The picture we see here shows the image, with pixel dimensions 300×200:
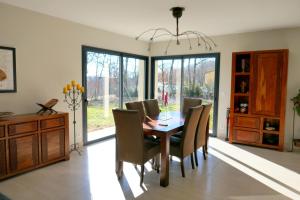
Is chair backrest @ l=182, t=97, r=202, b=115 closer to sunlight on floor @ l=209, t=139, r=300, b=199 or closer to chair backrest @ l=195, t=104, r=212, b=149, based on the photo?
chair backrest @ l=195, t=104, r=212, b=149

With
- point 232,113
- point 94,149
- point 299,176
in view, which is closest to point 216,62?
point 232,113

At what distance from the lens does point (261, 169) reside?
3582 mm

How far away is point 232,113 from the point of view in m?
4.97

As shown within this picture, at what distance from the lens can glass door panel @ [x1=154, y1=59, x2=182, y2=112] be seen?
616 cm

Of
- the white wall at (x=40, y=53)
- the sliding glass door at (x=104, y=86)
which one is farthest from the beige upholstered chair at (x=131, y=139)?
the sliding glass door at (x=104, y=86)

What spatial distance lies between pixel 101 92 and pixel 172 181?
2.80 metres

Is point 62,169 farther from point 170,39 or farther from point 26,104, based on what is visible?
point 170,39

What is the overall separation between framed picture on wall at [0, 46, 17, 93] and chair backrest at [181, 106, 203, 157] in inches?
106

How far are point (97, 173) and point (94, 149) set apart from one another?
120cm

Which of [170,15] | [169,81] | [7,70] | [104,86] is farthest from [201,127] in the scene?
[7,70]

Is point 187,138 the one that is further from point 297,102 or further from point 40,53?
point 40,53

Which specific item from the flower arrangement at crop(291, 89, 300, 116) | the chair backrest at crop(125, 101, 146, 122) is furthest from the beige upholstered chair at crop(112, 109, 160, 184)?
the flower arrangement at crop(291, 89, 300, 116)

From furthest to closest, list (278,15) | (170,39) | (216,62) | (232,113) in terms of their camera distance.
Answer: (170,39)
(216,62)
(232,113)
(278,15)

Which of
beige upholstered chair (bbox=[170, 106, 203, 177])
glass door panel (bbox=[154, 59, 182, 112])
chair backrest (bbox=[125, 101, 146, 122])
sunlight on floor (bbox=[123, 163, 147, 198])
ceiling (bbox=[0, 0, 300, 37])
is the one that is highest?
ceiling (bbox=[0, 0, 300, 37])
